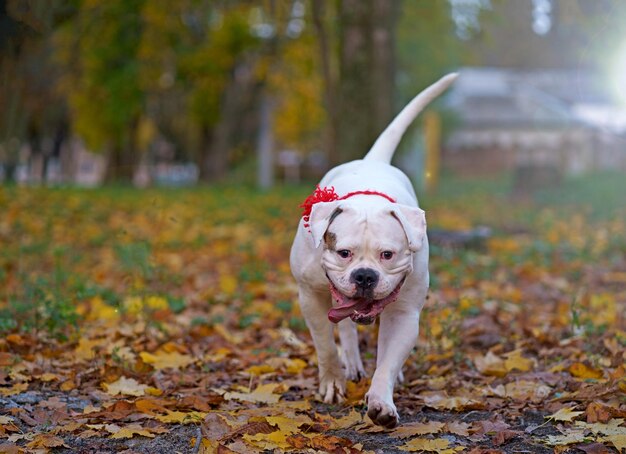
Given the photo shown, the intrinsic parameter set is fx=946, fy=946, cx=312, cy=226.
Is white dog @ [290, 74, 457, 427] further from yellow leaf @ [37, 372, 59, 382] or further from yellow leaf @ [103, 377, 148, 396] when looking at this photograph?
yellow leaf @ [37, 372, 59, 382]

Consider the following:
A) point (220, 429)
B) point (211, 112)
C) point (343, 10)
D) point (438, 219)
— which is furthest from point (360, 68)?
point (211, 112)

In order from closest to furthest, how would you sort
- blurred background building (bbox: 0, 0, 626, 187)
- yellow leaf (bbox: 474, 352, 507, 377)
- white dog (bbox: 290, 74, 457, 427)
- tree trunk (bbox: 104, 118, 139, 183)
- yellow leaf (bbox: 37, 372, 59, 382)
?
white dog (bbox: 290, 74, 457, 427)
yellow leaf (bbox: 37, 372, 59, 382)
yellow leaf (bbox: 474, 352, 507, 377)
blurred background building (bbox: 0, 0, 626, 187)
tree trunk (bbox: 104, 118, 139, 183)

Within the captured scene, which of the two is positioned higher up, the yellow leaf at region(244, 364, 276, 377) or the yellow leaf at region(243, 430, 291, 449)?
the yellow leaf at region(243, 430, 291, 449)

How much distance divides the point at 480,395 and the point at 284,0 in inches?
618

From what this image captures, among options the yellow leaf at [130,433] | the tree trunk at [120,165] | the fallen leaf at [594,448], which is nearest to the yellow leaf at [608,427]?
the fallen leaf at [594,448]

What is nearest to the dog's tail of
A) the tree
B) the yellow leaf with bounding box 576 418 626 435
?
the yellow leaf with bounding box 576 418 626 435

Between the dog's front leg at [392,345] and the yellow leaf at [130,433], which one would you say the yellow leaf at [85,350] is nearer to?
the yellow leaf at [130,433]

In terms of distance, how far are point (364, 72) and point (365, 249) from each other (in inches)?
359

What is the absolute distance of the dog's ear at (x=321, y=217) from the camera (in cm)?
375

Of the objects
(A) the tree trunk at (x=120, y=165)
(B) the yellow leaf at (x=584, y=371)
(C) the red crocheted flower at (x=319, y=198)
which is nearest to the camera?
(C) the red crocheted flower at (x=319, y=198)

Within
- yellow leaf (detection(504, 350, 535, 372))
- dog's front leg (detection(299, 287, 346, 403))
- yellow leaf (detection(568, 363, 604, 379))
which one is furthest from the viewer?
yellow leaf (detection(504, 350, 535, 372))

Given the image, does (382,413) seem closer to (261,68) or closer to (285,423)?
(285,423)

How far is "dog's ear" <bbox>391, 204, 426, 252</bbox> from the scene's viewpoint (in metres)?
3.73

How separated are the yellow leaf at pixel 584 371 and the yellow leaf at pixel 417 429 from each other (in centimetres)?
111
